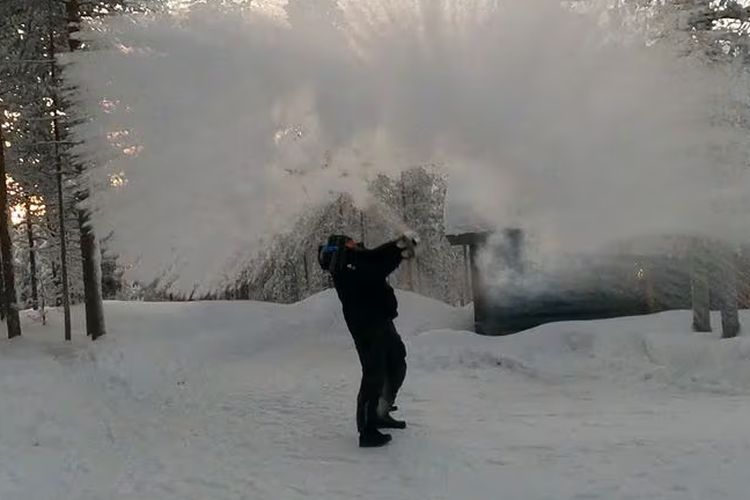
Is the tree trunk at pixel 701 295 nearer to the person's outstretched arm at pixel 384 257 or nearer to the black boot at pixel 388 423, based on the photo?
the black boot at pixel 388 423

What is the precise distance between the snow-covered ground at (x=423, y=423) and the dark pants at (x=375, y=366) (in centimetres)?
32

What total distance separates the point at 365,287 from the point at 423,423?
1576 millimetres

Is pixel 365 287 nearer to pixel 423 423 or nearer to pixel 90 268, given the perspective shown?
pixel 423 423

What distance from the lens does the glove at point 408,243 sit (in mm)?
5704

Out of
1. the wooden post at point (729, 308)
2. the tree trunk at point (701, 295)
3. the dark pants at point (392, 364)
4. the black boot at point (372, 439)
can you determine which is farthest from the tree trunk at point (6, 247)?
the wooden post at point (729, 308)

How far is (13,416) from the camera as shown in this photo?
310 inches

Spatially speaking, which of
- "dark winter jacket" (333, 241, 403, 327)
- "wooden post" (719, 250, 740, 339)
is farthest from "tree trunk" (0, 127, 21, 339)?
"wooden post" (719, 250, 740, 339)

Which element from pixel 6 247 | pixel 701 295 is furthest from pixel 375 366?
pixel 6 247

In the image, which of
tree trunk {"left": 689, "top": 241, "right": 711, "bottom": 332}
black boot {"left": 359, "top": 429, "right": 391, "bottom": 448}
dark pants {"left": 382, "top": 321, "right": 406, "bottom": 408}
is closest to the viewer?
black boot {"left": 359, "top": 429, "right": 391, "bottom": 448}

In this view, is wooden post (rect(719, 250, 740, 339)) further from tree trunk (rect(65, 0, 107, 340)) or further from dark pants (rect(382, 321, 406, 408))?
tree trunk (rect(65, 0, 107, 340))

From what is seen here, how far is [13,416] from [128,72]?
392 cm

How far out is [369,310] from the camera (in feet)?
19.9

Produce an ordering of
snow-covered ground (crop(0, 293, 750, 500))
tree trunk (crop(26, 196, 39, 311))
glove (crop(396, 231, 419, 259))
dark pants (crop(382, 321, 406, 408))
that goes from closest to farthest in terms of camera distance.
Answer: snow-covered ground (crop(0, 293, 750, 500))
glove (crop(396, 231, 419, 259))
dark pants (crop(382, 321, 406, 408))
tree trunk (crop(26, 196, 39, 311))

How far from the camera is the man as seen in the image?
5.90m
